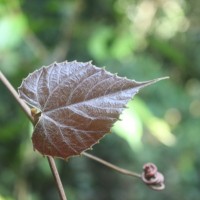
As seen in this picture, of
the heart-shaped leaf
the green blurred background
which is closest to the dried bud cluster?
the heart-shaped leaf

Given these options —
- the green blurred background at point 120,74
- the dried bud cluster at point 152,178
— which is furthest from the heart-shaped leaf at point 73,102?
the green blurred background at point 120,74

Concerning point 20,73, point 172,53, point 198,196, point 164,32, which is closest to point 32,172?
point 20,73

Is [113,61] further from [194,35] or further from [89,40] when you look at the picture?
[194,35]

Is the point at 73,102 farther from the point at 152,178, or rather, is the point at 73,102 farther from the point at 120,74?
the point at 120,74

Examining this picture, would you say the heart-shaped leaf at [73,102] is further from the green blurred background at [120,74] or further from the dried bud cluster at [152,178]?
the green blurred background at [120,74]

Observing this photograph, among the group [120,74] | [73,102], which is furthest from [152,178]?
[120,74]
